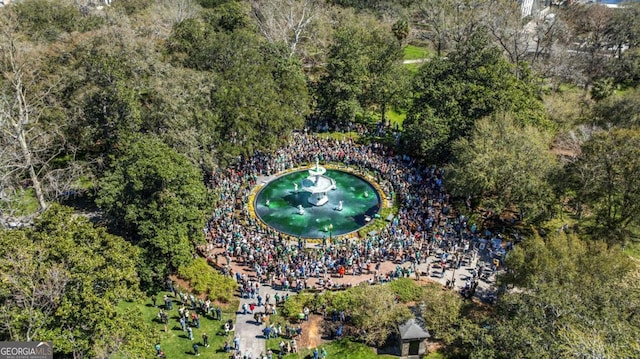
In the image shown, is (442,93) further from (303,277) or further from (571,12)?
(571,12)

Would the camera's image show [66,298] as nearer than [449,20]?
Yes

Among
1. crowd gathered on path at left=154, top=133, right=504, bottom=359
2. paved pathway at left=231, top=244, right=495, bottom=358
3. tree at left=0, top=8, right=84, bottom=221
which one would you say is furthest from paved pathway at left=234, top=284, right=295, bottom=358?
tree at left=0, top=8, right=84, bottom=221

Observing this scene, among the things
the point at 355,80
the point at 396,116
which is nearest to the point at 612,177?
the point at 355,80

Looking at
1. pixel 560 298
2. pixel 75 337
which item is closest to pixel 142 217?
pixel 75 337

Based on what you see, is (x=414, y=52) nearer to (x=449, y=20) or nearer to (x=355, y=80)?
(x=449, y=20)

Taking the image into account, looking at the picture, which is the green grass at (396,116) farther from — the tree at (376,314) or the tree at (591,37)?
the tree at (376,314)

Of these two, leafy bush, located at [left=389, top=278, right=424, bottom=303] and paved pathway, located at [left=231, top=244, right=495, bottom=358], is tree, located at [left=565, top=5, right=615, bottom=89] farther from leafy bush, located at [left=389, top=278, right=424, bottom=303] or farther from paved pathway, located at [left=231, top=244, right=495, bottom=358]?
leafy bush, located at [left=389, top=278, right=424, bottom=303]
